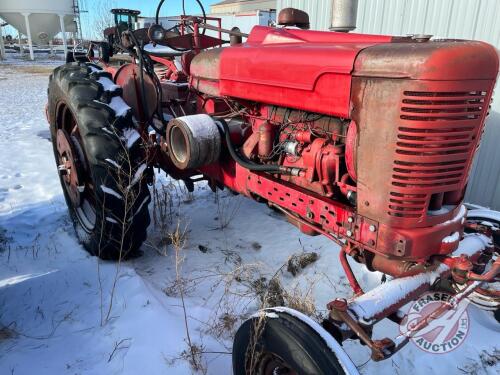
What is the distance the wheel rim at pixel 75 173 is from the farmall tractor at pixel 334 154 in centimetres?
35

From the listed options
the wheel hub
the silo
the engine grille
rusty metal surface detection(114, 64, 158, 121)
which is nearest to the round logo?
the engine grille

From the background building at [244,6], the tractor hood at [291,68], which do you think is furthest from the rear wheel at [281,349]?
the background building at [244,6]

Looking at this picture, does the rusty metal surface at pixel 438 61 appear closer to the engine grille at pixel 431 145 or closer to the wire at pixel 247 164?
the engine grille at pixel 431 145

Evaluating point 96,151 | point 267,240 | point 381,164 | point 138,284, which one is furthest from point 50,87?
point 381,164

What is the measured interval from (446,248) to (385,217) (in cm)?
31

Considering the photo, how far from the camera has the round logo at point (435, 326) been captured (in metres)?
1.88

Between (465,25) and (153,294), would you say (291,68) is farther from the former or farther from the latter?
(465,25)

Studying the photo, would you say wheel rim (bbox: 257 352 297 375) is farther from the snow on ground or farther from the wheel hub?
the wheel hub

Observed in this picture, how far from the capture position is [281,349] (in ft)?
5.56

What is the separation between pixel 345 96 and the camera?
1770 mm

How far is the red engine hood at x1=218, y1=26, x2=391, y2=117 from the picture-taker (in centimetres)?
180

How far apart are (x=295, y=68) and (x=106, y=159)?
144 cm

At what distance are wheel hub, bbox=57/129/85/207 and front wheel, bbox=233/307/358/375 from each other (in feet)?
6.40

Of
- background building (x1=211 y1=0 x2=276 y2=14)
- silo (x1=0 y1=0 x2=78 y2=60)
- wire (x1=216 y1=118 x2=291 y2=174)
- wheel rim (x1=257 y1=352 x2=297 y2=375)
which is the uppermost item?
background building (x1=211 y1=0 x2=276 y2=14)
